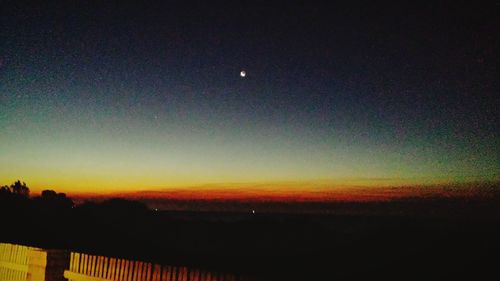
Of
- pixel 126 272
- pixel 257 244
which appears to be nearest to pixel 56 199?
pixel 257 244

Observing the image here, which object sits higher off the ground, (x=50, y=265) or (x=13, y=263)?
(x=50, y=265)

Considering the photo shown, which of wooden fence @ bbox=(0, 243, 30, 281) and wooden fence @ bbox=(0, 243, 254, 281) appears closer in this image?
wooden fence @ bbox=(0, 243, 254, 281)

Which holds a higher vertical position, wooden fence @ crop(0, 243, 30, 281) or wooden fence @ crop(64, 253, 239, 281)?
wooden fence @ crop(64, 253, 239, 281)

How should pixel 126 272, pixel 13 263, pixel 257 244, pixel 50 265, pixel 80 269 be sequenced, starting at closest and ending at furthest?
1. pixel 126 272
2. pixel 80 269
3. pixel 50 265
4. pixel 13 263
5. pixel 257 244

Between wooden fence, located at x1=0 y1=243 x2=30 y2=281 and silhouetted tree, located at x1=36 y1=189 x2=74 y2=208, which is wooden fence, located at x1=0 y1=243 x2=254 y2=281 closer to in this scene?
wooden fence, located at x1=0 y1=243 x2=30 y2=281

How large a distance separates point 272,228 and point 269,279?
→ 68127mm

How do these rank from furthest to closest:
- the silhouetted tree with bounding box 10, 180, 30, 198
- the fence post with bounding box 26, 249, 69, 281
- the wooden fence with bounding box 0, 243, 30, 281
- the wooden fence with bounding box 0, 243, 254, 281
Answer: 1. the silhouetted tree with bounding box 10, 180, 30, 198
2. the wooden fence with bounding box 0, 243, 30, 281
3. the fence post with bounding box 26, 249, 69, 281
4. the wooden fence with bounding box 0, 243, 254, 281

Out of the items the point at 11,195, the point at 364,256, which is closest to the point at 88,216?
the point at 11,195

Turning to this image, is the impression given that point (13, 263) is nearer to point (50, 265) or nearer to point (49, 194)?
point (50, 265)

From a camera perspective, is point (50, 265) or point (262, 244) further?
point (262, 244)

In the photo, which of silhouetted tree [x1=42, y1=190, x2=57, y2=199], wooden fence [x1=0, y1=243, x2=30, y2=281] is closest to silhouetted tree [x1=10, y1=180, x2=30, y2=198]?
silhouetted tree [x1=42, y1=190, x2=57, y2=199]

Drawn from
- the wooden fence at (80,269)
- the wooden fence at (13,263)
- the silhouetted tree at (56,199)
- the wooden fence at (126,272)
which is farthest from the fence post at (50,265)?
the silhouetted tree at (56,199)

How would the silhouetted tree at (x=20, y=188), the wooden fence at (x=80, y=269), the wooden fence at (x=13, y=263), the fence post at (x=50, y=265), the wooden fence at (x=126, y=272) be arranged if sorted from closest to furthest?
the wooden fence at (x=126, y=272)
the wooden fence at (x=80, y=269)
the fence post at (x=50, y=265)
the wooden fence at (x=13, y=263)
the silhouetted tree at (x=20, y=188)

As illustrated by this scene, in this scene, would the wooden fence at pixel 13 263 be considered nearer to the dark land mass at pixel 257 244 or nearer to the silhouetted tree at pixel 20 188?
the dark land mass at pixel 257 244
